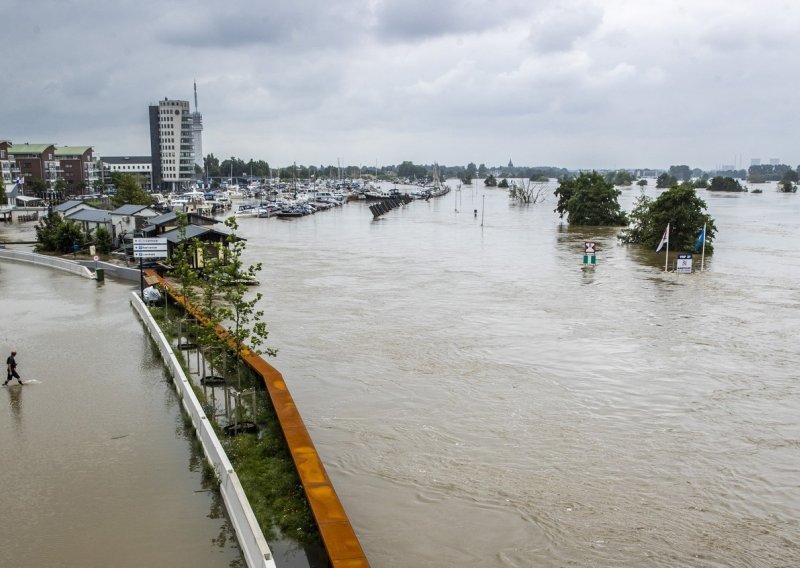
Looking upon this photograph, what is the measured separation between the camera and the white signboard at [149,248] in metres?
25.2

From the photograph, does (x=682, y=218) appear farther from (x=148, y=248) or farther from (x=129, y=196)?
(x=129, y=196)

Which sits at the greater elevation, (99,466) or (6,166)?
(6,166)

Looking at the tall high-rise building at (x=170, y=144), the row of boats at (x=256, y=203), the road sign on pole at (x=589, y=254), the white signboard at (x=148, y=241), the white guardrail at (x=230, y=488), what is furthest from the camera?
the tall high-rise building at (x=170, y=144)

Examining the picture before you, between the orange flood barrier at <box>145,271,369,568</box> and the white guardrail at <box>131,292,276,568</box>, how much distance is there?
2.42ft

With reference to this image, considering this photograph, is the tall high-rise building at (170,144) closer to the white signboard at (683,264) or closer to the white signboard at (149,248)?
the white signboard at (683,264)

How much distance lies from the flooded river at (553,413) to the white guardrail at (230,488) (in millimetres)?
1902

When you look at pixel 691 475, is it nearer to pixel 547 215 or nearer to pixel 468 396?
pixel 468 396

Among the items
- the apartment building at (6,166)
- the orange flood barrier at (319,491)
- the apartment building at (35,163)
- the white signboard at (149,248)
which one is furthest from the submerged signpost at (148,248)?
the apartment building at (35,163)

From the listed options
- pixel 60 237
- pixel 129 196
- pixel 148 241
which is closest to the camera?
pixel 148 241

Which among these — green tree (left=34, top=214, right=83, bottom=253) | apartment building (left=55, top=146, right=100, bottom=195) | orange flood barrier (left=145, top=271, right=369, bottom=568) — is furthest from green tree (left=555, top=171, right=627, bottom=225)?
apartment building (left=55, top=146, right=100, bottom=195)

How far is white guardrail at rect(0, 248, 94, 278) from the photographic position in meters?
31.5

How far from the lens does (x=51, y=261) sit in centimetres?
3450

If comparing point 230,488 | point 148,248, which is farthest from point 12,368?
point 148,248

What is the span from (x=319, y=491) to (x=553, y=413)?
6.97 meters
